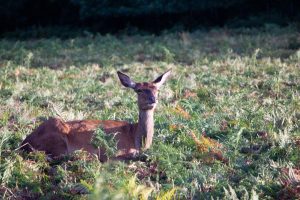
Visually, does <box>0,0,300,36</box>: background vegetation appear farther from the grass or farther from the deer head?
the deer head

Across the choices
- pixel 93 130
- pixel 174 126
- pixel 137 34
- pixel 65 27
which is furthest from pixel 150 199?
pixel 65 27

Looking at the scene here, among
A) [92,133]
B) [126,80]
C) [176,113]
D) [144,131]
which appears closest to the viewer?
[92,133]

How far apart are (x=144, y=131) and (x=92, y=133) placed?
25.9 inches

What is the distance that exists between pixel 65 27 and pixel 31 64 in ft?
49.9

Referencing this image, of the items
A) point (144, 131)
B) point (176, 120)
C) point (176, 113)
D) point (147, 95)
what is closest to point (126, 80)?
point (147, 95)

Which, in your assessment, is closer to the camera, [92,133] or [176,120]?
[92,133]

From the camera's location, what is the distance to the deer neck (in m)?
7.72

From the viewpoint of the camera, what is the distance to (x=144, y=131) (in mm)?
7738

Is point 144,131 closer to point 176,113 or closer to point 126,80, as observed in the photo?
point 126,80

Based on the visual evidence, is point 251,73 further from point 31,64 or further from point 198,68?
point 31,64

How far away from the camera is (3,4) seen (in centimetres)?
3234

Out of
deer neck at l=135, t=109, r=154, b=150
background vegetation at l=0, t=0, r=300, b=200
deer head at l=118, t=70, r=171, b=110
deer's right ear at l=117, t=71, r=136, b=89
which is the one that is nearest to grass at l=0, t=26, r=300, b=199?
background vegetation at l=0, t=0, r=300, b=200

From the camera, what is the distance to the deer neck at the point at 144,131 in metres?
7.72

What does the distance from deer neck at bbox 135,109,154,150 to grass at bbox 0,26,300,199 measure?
0.19 meters
